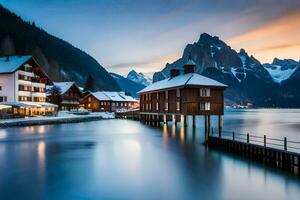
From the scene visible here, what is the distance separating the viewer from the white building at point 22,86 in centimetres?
7538

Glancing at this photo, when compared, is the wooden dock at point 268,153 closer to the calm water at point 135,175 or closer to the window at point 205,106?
the calm water at point 135,175

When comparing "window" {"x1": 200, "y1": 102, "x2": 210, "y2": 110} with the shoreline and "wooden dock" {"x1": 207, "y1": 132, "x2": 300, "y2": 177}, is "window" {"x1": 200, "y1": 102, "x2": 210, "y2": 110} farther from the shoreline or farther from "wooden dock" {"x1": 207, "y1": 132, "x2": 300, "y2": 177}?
the shoreline

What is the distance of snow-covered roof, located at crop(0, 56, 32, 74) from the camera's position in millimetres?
76269

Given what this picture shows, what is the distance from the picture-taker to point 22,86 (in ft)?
Result: 258

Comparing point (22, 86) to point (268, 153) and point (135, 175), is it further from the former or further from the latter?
point (268, 153)

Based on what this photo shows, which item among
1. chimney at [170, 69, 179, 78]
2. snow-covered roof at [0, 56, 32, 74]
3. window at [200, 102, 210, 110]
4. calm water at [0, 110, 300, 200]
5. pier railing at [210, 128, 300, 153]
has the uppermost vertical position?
snow-covered roof at [0, 56, 32, 74]

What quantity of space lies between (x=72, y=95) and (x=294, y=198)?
105 meters

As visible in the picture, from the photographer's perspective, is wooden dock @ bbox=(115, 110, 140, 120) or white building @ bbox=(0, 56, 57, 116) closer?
white building @ bbox=(0, 56, 57, 116)

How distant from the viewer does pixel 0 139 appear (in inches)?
1747

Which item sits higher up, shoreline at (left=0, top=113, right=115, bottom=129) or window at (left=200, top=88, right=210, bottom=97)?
window at (left=200, top=88, right=210, bottom=97)

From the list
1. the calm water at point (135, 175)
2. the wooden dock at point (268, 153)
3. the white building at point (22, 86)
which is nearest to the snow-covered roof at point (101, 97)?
the white building at point (22, 86)

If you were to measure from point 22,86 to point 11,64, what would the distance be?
6.41 meters

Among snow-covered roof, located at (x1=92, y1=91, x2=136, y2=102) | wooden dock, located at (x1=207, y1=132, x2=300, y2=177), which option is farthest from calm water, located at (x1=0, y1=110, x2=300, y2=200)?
snow-covered roof, located at (x1=92, y1=91, x2=136, y2=102)

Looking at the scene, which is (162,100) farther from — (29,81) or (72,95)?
(72,95)
